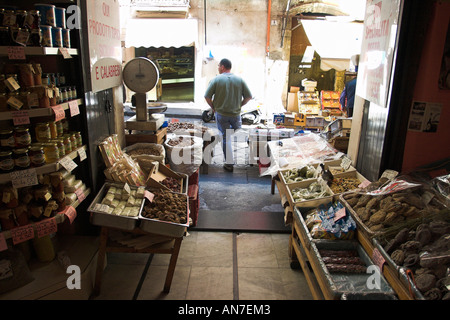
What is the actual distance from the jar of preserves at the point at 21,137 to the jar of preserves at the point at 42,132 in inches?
6.5

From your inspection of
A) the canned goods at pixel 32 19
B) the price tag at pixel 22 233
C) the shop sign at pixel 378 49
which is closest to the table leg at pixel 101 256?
the price tag at pixel 22 233

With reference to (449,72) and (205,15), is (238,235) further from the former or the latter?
(205,15)

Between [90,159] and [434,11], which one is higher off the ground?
[434,11]

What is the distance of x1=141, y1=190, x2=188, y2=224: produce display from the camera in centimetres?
305

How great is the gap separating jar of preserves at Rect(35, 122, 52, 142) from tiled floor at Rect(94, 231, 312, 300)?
4.94ft

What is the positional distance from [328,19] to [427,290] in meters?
8.97

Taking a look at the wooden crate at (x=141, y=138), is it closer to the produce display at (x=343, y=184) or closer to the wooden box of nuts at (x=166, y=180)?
the wooden box of nuts at (x=166, y=180)

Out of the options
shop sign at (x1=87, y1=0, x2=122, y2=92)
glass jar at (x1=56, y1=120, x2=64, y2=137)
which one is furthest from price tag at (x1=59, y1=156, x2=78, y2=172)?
shop sign at (x1=87, y1=0, x2=122, y2=92)

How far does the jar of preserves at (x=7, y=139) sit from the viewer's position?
2.40 meters

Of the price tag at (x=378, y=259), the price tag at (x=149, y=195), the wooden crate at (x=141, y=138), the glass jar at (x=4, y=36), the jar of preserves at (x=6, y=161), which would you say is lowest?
the price tag at (x=378, y=259)

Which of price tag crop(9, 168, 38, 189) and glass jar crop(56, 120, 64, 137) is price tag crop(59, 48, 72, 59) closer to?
glass jar crop(56, 120, 64, 137)

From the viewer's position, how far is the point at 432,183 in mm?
2900

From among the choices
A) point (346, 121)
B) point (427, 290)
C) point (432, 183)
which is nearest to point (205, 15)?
point (346, 121)
